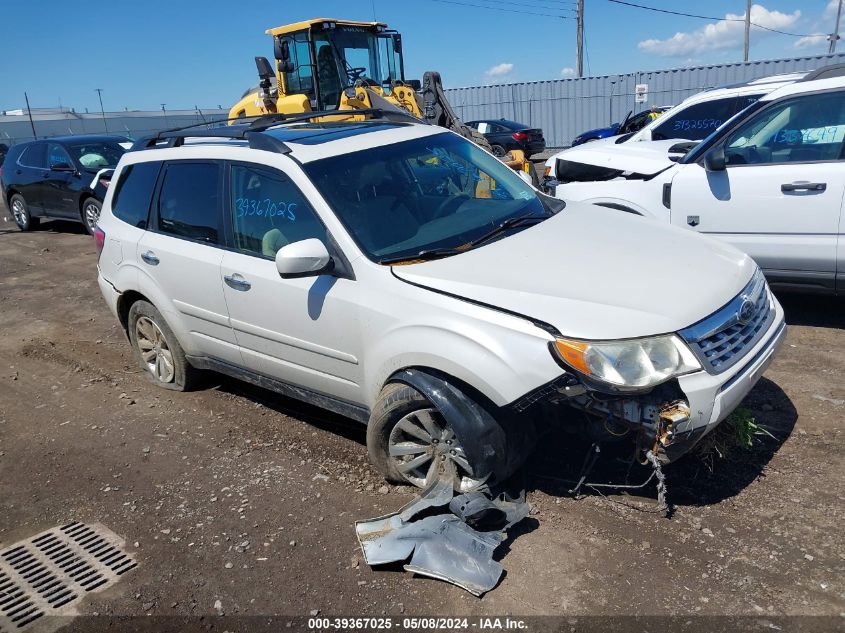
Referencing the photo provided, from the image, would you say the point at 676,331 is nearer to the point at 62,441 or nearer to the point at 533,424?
the point at 533,424

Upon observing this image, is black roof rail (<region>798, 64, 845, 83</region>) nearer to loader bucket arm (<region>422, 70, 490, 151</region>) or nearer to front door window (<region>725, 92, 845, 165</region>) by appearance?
front door window (<region>725, 92, 845, 165</region>)

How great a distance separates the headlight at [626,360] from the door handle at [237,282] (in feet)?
6.50

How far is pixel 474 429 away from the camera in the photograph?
3.18 m

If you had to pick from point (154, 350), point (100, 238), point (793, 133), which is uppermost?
point (793, 133)

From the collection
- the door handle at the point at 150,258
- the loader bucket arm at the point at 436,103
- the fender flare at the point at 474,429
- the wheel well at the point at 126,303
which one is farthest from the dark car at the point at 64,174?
the fender flare at the point at 474,429

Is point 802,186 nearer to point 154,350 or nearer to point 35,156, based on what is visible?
point 154,350

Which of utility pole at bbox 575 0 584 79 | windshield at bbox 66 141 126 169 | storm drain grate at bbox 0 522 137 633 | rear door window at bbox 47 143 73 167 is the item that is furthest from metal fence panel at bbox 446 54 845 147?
storm drain grate at bbox 0 522 137 633

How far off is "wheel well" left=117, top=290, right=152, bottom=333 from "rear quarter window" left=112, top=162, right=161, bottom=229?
52cm

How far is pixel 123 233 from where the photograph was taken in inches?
203

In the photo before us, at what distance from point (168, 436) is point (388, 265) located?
2.16m

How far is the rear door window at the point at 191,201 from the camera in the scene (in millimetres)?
4430

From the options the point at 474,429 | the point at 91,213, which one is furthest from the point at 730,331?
the point at 91,213

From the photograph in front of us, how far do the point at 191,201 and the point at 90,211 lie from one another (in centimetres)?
793

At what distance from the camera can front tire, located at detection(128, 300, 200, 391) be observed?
5.08 meters
